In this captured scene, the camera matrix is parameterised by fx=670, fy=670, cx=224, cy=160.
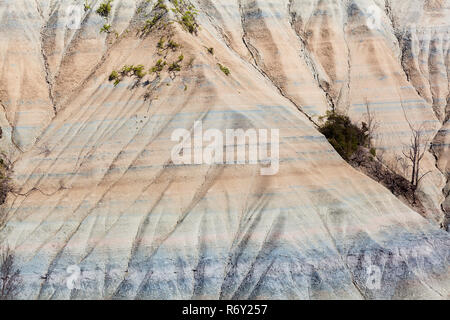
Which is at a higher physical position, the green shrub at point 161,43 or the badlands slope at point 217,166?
the green shrub at point 161,43

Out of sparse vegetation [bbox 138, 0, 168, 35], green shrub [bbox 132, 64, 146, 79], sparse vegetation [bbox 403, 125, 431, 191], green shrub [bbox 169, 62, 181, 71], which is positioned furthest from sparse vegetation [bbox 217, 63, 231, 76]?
sparse vegetation [bbox 403, 125, 431, 191]

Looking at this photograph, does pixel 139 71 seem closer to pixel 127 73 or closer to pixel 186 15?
pixel 127 73

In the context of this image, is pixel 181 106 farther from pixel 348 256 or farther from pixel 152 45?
pixel 348 256

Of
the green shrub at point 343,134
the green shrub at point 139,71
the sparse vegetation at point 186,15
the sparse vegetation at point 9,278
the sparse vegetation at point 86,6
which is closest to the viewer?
the sparse vegetation at point 9,278

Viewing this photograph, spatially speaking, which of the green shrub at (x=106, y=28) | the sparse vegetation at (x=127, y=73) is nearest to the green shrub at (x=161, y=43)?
the sparse vegetation at (x=127, y=73)

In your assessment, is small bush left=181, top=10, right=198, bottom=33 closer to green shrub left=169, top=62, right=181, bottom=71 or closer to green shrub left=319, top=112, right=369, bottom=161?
green shrub left=169, top=62, right=181, bottom=71

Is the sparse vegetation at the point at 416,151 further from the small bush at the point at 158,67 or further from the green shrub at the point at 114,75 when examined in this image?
the green shrub at the point at 114,75
